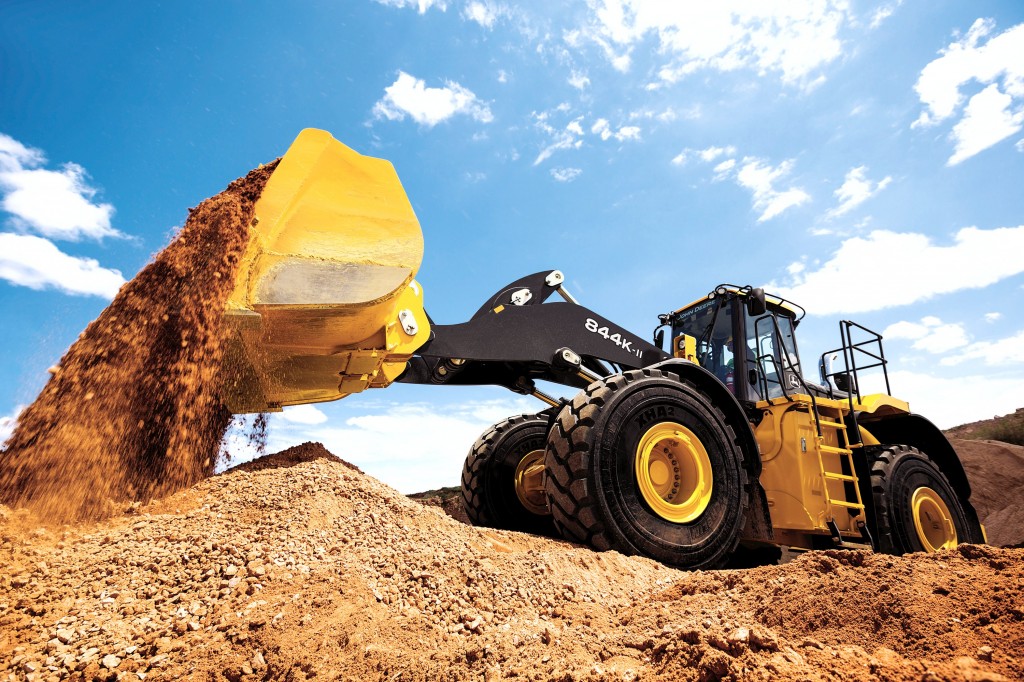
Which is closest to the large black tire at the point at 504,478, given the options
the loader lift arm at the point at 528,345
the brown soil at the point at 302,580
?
the loader lift arm at the point at 528,345

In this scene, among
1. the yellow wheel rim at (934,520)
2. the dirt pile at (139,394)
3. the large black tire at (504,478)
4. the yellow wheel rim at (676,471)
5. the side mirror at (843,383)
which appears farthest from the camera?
the side mirror at (843,383)

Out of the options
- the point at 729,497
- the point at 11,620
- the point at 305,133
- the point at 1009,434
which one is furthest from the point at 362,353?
the point at 1009,434

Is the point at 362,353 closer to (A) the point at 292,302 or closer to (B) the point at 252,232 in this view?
(A) the point at 292,302

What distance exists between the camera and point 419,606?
2799mm

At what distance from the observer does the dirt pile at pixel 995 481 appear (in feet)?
38.5

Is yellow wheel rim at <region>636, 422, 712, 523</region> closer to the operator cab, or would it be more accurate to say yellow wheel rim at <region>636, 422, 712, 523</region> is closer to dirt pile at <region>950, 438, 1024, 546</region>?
the operator cab

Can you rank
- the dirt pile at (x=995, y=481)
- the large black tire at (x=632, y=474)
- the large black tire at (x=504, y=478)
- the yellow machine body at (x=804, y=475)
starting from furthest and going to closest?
the dirt pile at (x=995, y=481)
the large black tire at (x=504, y=478)
the yellow machine body at (x=804, y=475)
the large black tire at (x=632, y=474)

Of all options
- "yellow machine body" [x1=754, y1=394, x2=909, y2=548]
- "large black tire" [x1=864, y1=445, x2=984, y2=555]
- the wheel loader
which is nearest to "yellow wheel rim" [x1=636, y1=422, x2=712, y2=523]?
the wheel loader

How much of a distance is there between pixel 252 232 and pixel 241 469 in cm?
153

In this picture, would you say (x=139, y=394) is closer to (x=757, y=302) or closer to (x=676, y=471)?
(x=676, y=471)

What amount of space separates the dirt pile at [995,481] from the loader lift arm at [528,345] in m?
10.4

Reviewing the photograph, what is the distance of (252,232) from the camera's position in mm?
3705

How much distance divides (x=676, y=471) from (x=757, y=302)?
6.72 feet

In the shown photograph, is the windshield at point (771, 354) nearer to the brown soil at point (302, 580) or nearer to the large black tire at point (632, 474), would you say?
the large black tire at point (632, 474)
